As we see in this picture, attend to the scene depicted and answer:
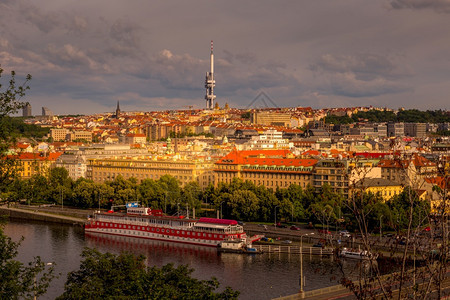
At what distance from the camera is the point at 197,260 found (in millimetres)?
33281

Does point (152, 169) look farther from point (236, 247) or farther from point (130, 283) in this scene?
point (130, 283)

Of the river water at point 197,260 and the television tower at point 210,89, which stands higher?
the television tower at point 210,89

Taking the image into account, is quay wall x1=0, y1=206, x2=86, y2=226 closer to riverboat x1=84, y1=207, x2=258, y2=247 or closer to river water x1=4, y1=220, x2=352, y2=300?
river water x1=4, y1=220, x2=352, y2=300

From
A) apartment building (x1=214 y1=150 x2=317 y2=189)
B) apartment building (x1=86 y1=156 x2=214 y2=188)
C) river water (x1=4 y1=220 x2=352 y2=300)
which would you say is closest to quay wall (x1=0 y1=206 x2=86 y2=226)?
river water (x1=4 y1=220 x2=352 y2=300)

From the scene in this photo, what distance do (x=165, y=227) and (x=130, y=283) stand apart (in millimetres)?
22237

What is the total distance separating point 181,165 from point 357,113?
4041 inches

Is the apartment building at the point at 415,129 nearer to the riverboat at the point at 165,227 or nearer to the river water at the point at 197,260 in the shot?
the riverboat at the point at 165,227

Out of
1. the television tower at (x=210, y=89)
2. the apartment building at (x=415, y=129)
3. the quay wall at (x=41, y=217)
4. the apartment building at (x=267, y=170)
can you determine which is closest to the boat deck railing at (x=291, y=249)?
the apartment building at (x=267, y=170)

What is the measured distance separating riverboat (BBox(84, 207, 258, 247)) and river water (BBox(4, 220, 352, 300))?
0.72m

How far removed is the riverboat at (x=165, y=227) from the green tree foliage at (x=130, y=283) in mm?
17204

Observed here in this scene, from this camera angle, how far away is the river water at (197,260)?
2666 centimetres

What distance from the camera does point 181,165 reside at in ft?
185

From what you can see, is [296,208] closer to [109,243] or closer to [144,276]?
[109,243]

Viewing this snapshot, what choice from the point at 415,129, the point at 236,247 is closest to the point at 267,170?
the point at 236,247
